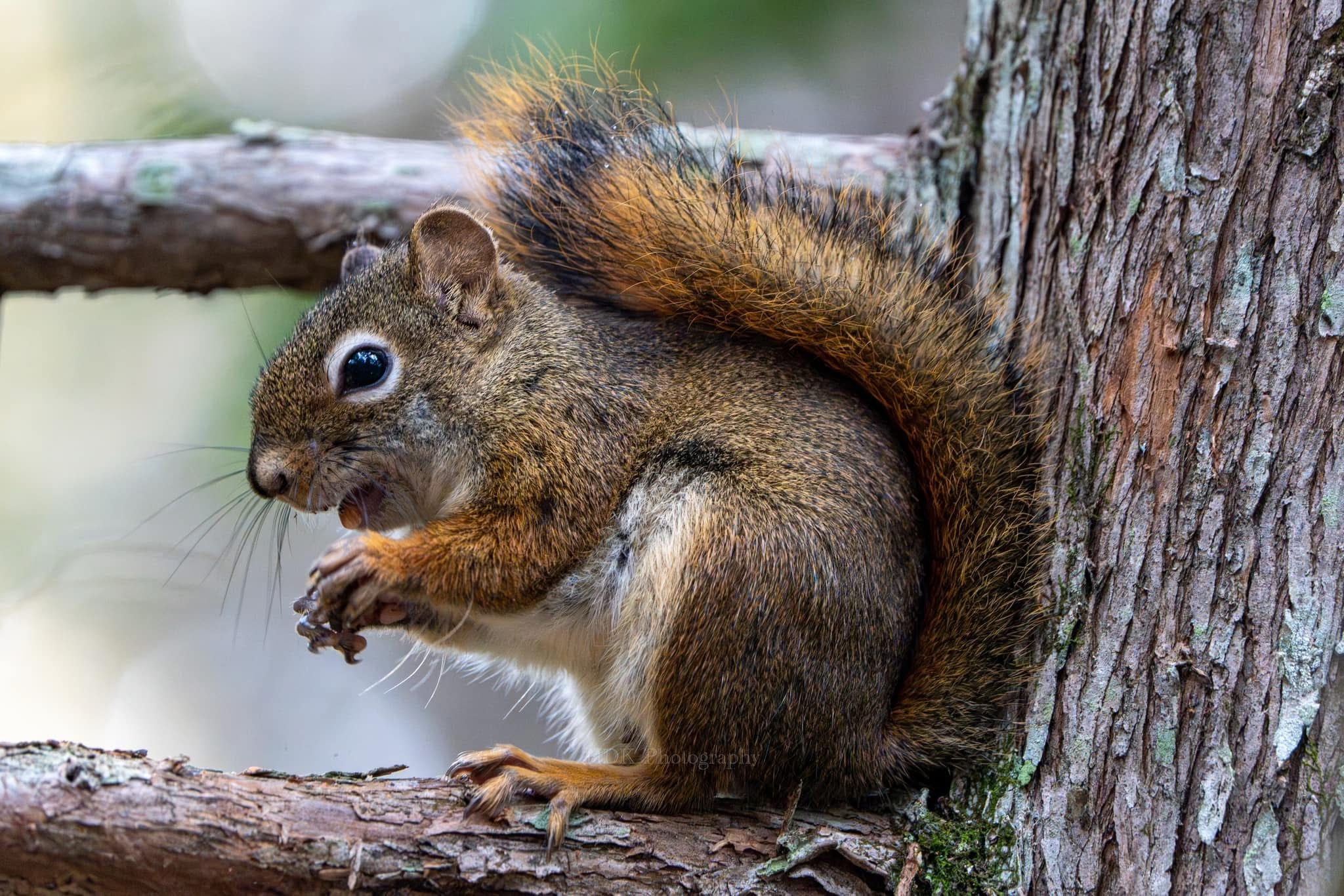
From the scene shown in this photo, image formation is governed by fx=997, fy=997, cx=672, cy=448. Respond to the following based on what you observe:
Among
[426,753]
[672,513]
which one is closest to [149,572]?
[672,513]

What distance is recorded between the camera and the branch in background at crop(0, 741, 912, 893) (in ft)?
4.92

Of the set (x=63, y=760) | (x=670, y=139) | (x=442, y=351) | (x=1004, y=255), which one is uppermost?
(x=670, y=139)

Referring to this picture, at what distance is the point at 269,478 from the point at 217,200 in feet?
4.33

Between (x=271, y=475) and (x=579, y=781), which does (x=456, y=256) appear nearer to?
(x=271, y=475)

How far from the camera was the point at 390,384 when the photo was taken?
2.11 m

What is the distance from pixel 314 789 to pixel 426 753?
374 centimetres

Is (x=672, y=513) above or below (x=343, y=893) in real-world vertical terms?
above

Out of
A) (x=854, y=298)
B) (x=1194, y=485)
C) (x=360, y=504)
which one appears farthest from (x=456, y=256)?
(x=1194, y=485)

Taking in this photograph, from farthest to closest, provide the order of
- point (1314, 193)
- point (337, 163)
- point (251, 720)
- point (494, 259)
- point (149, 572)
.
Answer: point (251, 720) < point (337, 163) < point (149, 572) < point (494, 259) < point (1314, 193)

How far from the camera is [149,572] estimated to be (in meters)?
2.73

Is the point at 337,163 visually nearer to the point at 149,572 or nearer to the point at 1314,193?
the point at 149,572

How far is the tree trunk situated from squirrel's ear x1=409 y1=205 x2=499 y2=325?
1215 millimetres

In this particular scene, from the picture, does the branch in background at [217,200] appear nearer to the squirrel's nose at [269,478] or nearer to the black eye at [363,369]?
the black eye at [363,369]

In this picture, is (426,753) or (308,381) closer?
(308,381)
